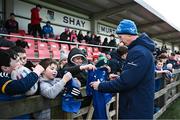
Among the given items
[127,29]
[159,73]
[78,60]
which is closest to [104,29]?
[159,73]

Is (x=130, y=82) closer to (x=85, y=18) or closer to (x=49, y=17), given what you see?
(x=49, y=17)

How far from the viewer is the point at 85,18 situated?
1519 centimetres

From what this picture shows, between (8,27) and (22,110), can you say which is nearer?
(22,110)

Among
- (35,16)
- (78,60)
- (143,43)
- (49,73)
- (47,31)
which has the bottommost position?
(49,73)

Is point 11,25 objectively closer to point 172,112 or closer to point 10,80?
point 172,112

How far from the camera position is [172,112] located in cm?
695

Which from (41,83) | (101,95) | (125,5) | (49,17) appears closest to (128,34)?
(101,95)

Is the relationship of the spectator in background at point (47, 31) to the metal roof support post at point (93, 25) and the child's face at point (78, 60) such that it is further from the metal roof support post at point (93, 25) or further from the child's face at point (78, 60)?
the child's face at point (78, 60)

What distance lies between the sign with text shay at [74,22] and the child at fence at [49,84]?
1041 cm

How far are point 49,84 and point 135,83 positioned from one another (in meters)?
0.80

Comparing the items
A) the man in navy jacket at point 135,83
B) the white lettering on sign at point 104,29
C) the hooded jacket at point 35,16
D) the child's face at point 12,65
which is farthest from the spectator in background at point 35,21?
the child's face at point 12,65

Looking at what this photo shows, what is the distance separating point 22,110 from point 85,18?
43.9ft

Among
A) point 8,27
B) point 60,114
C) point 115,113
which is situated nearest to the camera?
point 60,114

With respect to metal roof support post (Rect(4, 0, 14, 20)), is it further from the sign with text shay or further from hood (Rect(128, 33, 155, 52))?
hood (Rect(128, 33, 155, 52))
